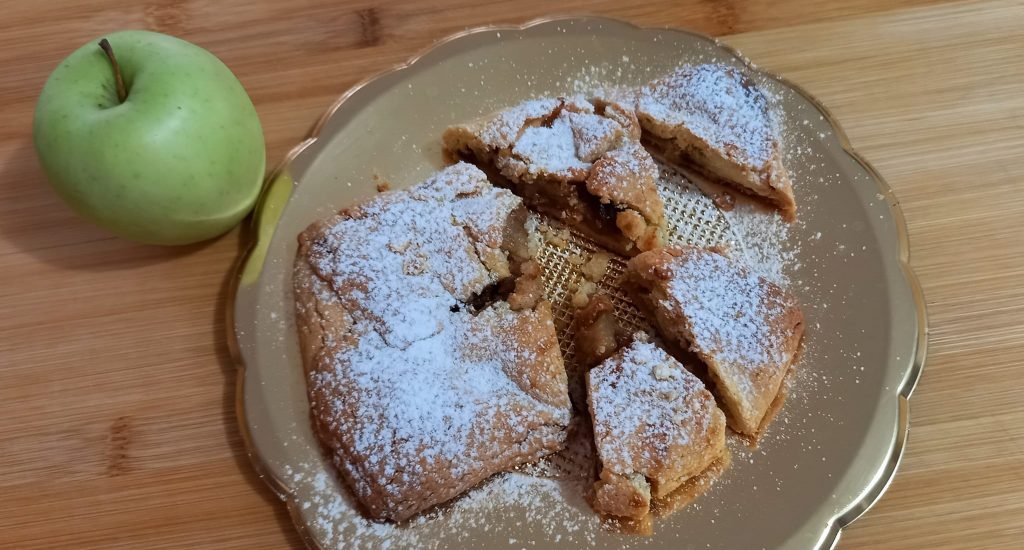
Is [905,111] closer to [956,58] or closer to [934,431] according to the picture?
[956,58]

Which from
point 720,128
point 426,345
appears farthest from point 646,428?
point 720,128

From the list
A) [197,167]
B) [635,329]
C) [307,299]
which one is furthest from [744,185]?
[197,167]

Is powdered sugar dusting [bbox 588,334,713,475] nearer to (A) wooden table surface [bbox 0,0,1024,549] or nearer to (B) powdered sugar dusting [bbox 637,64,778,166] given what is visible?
(A) wooden table surface [bbox 0,0,1024,549]

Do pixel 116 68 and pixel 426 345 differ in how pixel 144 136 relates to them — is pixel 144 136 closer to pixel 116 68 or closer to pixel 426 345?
pixel 116 68

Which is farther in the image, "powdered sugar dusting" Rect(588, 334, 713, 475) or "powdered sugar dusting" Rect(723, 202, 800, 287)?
"powdered sugar dusting" Rect(723, 202, 800, 287)

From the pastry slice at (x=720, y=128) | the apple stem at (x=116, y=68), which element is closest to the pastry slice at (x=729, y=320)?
the pastry slice at (x=720, y=128)

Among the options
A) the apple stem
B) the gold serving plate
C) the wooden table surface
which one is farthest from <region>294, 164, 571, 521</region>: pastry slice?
the apple stem

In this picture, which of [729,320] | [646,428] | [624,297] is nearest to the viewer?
[646,428]
